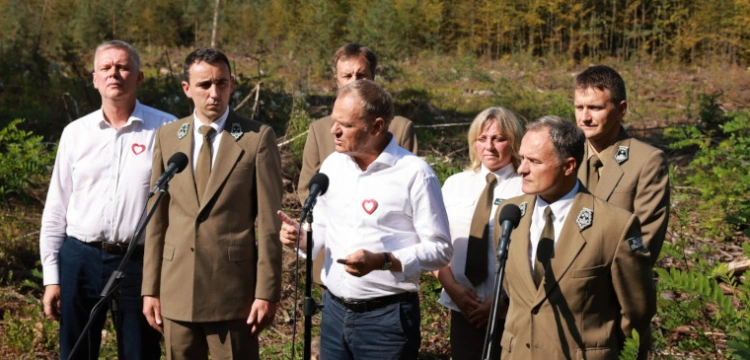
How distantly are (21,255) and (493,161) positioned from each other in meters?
4.65

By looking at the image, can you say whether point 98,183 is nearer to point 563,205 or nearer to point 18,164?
point 563,205

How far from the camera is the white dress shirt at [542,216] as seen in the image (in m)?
2.99

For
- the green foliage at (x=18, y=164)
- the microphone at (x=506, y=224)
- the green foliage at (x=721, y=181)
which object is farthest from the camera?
the green foliage at (x=18, y=164)

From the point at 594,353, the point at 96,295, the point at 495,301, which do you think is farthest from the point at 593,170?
the point at 96,295

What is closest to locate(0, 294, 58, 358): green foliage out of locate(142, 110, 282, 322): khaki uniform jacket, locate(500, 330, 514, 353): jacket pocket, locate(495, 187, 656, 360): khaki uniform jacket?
locate(142, 110, 282, 322): khaki uniform jacket

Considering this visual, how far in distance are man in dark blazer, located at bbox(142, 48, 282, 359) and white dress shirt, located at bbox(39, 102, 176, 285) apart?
0.94ft

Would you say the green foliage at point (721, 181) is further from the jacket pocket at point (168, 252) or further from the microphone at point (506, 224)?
the jacket pocket at point (168, 252)

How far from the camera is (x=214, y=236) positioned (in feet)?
11.6

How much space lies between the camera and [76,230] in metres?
3.93

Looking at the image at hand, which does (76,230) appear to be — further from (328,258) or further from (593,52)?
(593,52)

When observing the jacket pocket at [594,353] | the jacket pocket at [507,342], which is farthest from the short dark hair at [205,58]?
the jacket pocket at [594,353]

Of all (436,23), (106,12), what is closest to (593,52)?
(436,23)

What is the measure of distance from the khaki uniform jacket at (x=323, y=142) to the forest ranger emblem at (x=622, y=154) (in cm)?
106

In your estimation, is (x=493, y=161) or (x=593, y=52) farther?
(x=593, y=52)
